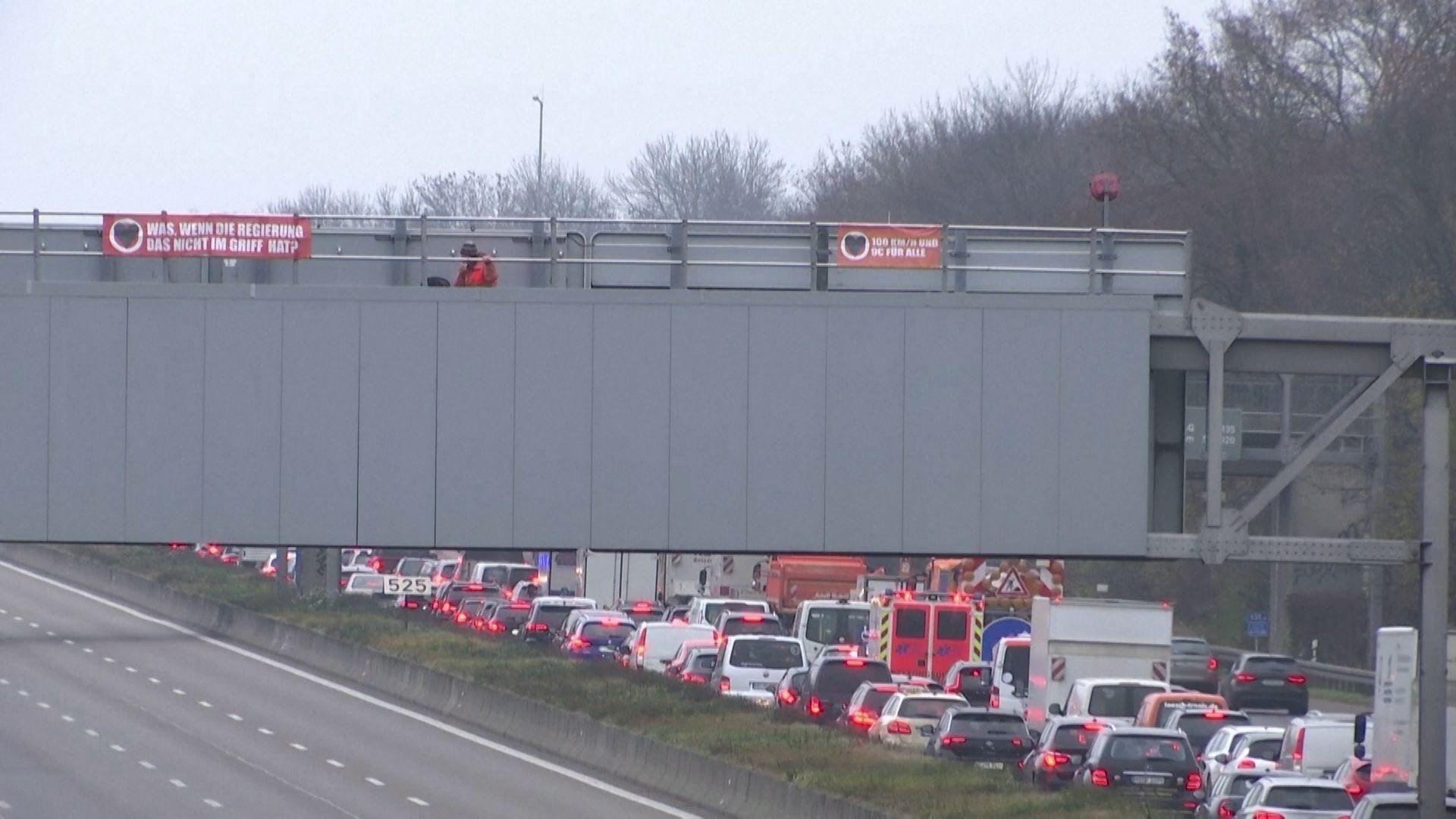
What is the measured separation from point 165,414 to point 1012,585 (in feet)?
89.2

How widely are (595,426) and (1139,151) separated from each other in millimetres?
44396

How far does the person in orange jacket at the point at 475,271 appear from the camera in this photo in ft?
70.9

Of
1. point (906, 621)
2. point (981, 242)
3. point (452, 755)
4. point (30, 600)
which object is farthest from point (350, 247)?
point (30, 600)

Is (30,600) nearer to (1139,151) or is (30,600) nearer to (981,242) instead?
(1139,151)

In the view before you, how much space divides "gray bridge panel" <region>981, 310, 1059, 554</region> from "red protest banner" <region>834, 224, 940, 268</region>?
975 mm

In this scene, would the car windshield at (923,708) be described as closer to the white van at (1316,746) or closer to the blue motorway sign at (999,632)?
the white van at (1316,746)

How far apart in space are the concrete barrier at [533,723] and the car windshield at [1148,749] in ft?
12.9

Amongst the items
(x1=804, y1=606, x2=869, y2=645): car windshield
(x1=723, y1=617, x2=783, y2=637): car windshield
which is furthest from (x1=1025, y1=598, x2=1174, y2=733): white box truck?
(x1=723, y1=617, x2=783, y2=637): car windshield

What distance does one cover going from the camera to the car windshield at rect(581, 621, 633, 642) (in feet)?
151

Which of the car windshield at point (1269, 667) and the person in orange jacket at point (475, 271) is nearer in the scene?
the person in orange jacket at point (475, 271)

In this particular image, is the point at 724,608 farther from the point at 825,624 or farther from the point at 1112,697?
the point at 1112,697

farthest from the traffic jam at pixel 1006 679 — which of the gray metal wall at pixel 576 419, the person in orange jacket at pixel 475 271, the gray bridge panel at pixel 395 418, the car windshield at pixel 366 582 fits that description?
the car windshield at pixel 366 582

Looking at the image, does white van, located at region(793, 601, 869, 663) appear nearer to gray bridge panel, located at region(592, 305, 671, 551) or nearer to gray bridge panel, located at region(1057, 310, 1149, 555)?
gray bridge panel, located at region(1057, 310, 1149, 555)

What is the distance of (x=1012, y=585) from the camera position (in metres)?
45.2
